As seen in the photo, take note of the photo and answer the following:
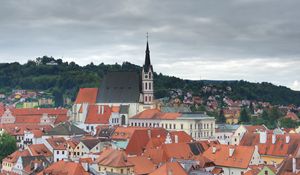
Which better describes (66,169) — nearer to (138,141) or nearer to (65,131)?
(138,141)

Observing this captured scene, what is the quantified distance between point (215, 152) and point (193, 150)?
656cm

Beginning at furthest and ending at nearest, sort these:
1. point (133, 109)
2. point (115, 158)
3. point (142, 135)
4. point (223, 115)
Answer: point (223, 115) → point (133, 109) → point (142, 135) → point (115, 158)

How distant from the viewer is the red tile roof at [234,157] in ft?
216

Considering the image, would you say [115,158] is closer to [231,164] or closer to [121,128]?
[231,164]

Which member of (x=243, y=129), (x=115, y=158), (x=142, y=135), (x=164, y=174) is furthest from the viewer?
(x=243, y=129)

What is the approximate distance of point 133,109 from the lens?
11481 cm

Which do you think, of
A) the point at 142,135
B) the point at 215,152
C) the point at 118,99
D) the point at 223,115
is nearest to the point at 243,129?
the point at 142,135

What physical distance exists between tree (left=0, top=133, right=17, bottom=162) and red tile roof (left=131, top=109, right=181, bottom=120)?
1081 inches

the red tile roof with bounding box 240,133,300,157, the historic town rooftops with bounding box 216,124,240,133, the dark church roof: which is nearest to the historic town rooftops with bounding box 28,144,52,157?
the red tile roof with bounding box 240,133,300,157

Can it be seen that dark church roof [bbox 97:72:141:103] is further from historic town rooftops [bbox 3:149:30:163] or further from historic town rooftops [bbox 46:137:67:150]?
historic town rooftops [bbox 3:149:30:163]

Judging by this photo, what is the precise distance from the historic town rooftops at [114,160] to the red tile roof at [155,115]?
38758 millimetres

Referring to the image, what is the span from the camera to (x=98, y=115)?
114m

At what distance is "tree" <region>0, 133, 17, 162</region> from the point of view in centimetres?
8781

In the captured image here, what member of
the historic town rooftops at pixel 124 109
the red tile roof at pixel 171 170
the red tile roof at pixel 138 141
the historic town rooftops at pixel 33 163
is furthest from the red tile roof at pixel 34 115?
the red tile roof at pixel 171 170
